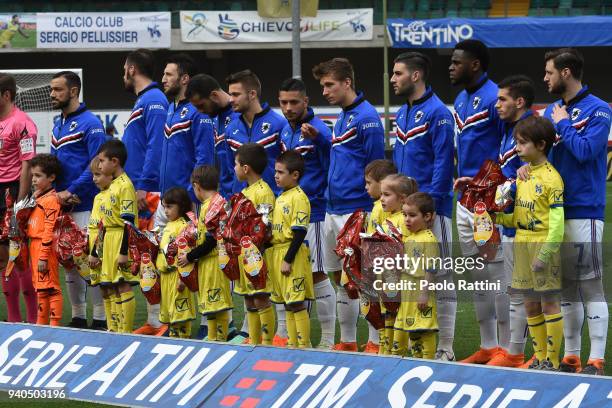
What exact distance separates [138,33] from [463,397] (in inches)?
947

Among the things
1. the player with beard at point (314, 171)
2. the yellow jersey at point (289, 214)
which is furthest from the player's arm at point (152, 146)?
the yellow jersey at point (289, 214)

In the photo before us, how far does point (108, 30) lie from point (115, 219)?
2102cm

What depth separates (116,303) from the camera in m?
7.65

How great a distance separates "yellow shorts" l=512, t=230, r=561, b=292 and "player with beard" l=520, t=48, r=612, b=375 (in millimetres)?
92

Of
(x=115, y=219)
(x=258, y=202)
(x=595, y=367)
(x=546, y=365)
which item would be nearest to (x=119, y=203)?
(x=115, y=219)

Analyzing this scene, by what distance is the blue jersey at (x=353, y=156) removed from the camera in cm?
677

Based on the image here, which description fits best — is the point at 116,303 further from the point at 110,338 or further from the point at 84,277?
the point at 110,338

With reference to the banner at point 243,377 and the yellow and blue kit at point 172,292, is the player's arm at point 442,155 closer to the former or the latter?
the banner at point 243,377

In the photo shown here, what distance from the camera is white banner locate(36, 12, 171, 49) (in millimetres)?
27688

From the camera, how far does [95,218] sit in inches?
302

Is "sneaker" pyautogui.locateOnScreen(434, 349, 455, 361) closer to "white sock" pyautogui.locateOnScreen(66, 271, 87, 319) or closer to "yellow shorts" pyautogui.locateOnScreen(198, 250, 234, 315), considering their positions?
"yellow shorts" pyautogui.locateOnScreen(198, 250, 234, 315)

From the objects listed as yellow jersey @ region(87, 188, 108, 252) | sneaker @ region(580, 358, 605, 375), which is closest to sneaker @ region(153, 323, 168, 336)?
yellow jersey @ region(87, 188, 108, 252)

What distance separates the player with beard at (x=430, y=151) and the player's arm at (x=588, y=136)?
0.83 m

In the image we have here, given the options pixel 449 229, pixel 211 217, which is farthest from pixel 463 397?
pixel 211 217
